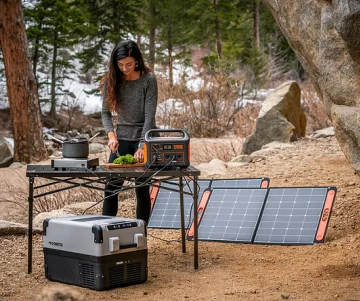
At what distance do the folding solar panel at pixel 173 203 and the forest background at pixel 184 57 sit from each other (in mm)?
7938

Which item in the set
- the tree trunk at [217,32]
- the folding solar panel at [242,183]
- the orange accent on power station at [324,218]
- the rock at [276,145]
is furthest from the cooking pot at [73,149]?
the tree trunk at [217,32]

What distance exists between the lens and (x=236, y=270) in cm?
589

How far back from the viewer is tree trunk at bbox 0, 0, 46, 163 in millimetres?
15102

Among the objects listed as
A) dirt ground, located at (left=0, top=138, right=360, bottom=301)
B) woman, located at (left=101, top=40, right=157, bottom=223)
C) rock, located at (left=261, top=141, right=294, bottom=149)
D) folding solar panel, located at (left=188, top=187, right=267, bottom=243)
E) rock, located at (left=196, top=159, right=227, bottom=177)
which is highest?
woman, located at (left=101, top=40, right=157, bottom=223)

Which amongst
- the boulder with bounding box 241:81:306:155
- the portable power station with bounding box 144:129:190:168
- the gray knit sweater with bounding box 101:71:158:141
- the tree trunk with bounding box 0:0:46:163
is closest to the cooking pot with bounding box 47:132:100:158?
the portable power station with bounding box 144:129:190:168

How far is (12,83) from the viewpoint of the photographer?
15.4 m

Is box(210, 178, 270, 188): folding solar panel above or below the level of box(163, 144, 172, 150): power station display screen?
below

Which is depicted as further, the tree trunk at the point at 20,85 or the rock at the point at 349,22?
the tree trunk at the point at 20,85

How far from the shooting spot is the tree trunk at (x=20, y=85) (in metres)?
15.1

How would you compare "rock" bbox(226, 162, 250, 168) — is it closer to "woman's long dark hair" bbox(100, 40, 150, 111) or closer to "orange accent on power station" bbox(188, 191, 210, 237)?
"orange accent on power station" bbox(188, 191, 210, 237)

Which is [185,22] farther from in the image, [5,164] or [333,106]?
[333,106]

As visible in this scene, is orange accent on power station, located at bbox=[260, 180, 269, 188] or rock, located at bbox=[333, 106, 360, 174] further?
orange accent on power station, located at bbox=[260, 180, 269, 188]

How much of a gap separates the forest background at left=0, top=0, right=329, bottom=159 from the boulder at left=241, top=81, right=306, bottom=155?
2061 millimetres

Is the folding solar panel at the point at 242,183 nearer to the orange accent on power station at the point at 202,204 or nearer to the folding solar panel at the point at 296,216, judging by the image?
the orange accent on power station at the point at 202,204
